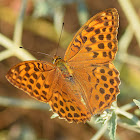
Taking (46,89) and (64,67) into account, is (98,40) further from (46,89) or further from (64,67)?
(46,89)

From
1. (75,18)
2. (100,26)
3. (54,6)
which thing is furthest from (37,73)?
(75,18)

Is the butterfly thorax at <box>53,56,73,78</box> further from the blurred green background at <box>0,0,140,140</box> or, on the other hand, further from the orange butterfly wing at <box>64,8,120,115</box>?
the blurred green background at <box>0,0,140,140</box>

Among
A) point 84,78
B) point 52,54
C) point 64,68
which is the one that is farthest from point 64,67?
point 52,54

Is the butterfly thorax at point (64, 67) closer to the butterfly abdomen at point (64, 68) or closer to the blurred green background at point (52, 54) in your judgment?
the butterfly abdomen at point (64, 68)

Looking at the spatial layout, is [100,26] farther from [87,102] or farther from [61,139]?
[61,139]

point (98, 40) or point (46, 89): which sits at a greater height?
point (98, 40)

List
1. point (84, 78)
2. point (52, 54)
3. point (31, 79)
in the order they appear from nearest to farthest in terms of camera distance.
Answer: point (31, 79) < point (84, 78) < point (52, 54)

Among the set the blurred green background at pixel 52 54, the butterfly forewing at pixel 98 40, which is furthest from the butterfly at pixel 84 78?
the blurred green background at pixel 52 54
